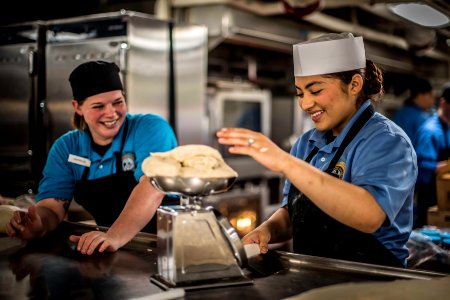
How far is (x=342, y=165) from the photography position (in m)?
1.89

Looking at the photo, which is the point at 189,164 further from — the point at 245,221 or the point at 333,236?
the point at 245,221

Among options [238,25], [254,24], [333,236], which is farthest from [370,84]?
[254,24]

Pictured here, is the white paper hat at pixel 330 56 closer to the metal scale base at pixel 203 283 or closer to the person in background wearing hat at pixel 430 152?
the metal scale base at pixel 203 283

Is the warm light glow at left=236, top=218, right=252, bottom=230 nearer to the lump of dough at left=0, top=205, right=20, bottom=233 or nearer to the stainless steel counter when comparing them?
the lump of dough at left=0, top=205, right=20, bottom=233

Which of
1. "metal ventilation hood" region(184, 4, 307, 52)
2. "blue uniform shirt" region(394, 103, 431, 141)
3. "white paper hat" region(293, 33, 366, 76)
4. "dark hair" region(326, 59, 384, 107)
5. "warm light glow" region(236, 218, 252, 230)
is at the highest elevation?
"metal ventilation hood" region(184, 4, 307, 52)

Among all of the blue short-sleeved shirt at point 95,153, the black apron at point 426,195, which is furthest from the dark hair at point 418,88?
the blue short-sleeved shirt at point 95,153

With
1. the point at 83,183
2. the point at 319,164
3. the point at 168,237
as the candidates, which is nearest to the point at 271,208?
the point at 83,183

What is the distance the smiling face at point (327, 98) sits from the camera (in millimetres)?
1869

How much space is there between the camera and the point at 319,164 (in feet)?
6.64

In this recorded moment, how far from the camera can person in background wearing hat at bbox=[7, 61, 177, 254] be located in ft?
8.00

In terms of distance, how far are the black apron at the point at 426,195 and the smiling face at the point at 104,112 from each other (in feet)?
10.1

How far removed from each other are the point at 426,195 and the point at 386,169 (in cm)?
328

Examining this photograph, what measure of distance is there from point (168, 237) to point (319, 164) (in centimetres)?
70

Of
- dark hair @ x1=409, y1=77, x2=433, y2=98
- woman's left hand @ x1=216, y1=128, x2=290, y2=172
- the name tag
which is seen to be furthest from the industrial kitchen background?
woman's left hand @ x1=216, y1=128, x2=290, y2=172
